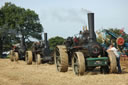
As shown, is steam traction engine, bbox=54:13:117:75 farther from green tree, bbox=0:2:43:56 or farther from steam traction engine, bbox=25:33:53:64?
green tree, bbox=0:2:43:56

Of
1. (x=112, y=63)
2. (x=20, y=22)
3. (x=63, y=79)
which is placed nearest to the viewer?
(x=63, y=79)

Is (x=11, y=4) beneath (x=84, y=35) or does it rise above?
above

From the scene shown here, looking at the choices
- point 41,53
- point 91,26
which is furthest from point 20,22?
Answer: point 91,26

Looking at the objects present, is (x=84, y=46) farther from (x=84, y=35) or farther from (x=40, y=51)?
(x=40, y=51)

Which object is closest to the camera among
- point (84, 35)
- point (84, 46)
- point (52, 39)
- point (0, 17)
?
point (84, 46)

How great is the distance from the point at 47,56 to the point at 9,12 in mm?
33131

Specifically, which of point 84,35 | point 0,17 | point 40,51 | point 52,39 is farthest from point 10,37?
point 52,39

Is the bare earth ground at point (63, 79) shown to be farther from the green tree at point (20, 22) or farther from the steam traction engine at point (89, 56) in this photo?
the green tree at point (20, 22)

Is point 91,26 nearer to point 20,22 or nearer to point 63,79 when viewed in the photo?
point 63,79

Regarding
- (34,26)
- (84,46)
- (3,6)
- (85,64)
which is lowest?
(85,64)

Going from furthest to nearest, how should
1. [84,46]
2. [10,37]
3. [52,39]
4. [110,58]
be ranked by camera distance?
[52,39] → [10,37] → [84,46] → [110,58]

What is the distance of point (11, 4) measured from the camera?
4891cm

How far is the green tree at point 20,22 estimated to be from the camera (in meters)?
45.2

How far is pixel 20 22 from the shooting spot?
149 feet
